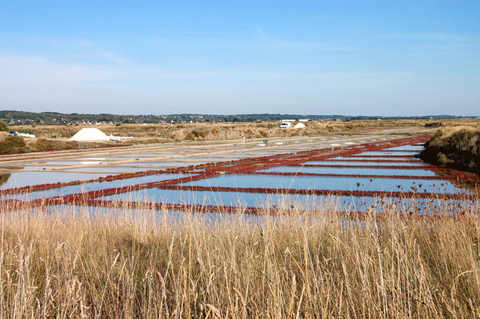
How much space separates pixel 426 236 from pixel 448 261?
3.19 feet

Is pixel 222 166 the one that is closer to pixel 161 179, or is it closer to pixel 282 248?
pixel 161 179

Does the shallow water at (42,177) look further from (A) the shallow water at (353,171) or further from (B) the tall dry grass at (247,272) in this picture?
(B) the tall dry grass at (247,272)

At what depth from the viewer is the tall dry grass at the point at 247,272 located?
3113mm

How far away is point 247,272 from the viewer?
12.9 feet

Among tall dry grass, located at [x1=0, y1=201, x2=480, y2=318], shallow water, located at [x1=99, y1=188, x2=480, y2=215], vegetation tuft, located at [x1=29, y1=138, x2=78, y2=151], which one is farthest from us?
vegetation tuft, located at [x1=29, y1=138, x2=78, y2=151]

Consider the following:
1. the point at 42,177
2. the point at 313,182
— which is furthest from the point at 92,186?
the point at 313,182

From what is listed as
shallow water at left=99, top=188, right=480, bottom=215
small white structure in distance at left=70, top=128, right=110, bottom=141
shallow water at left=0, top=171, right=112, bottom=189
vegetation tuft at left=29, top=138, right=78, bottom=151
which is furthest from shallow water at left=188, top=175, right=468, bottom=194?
small white structure in distance at left=70, top=128, right=110, bottom=141

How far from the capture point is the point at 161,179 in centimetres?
1833

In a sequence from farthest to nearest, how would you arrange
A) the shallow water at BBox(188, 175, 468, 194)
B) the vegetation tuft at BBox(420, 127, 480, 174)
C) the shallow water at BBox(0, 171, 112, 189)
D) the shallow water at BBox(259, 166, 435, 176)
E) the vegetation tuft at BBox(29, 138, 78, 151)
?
the vegetation tuft at BBox(29, 138, 78, 151), the vegetation tuft at BBox(420, 127, 480, 174), the shallow water at BBox(259, 166, 435, 176), the shallow water at BBox(0, 171, 112, 189), the shallow water at BBox(188, 175, 468, 194)

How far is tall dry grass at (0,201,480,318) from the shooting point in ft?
10.2

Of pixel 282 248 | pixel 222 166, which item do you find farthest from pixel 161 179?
pixel 282 248

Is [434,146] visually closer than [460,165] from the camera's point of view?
No

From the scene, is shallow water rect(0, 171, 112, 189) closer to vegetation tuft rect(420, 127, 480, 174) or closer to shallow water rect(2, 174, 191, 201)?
shallow water rect(2, 174, 191, 201)

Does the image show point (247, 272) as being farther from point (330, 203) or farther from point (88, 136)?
point (88, 136)
